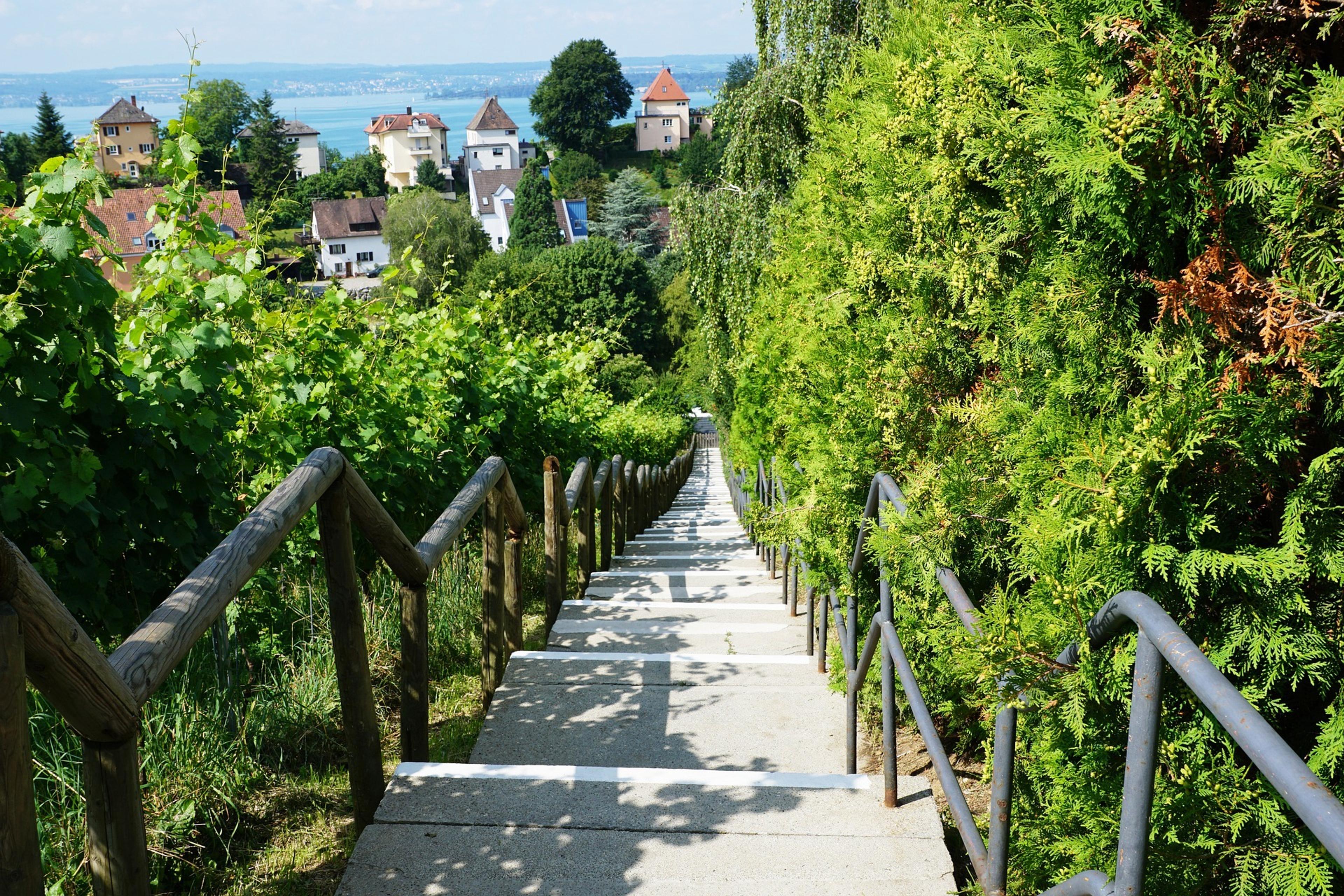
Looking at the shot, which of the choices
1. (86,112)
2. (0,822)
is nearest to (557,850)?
(0,822)

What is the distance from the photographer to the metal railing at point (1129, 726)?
1.09m

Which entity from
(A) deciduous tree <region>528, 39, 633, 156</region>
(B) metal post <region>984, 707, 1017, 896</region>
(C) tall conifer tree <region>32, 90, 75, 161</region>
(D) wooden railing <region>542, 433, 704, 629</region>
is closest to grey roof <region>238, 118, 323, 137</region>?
(A) deciduous tree <region>528, 39, 633, 156</region>

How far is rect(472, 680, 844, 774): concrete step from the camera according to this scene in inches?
131

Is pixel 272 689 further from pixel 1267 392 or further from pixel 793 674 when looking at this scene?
pixel 1267 392

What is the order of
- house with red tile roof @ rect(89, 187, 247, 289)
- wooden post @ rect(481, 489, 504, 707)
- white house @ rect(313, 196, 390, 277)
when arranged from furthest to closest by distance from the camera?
white house @ rect(313, 196, 390, 277)
wooden post @ rect(481, 489, 504, 707)
house with red tile roof @ rect(89, 187, 247, 289)

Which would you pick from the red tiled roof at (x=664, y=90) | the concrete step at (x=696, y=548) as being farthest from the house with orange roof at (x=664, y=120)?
the concrete step at (x=696, y=548)

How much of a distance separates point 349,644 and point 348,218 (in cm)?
8485

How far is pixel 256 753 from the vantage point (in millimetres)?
2783

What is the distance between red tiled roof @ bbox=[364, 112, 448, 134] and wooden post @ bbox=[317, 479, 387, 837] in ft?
374

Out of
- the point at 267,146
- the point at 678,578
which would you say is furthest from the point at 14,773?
the point at 267,146

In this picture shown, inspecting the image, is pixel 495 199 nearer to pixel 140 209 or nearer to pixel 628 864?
pixel 140 209

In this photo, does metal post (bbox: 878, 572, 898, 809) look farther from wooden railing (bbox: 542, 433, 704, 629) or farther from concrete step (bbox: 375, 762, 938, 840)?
wooden railing (bbox: 542, 433, 704, 629)

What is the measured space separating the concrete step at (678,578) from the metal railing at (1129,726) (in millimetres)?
2974

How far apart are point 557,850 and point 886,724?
95 centimetres
